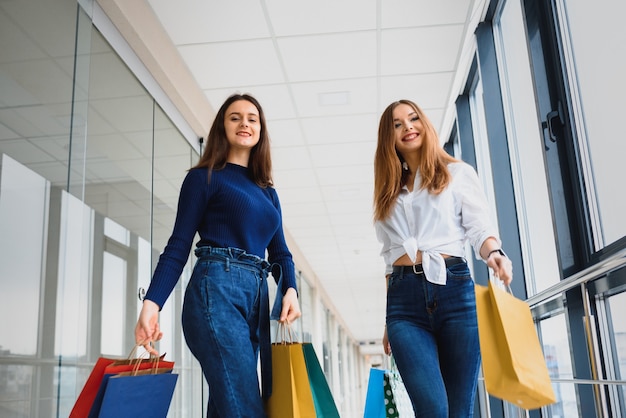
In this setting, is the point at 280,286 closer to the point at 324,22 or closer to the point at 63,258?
the point at 63,258

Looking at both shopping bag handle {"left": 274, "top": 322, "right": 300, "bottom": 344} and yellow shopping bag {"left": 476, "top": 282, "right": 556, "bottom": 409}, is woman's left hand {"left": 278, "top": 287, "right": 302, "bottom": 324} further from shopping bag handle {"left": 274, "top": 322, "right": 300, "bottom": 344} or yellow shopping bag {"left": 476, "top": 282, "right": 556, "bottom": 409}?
yellow shopping bag {"left": 476, "top": 282, "right": 556, "bottom": 409}

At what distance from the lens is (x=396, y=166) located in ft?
6.29

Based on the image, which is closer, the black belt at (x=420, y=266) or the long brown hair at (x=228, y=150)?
the black belt at (x=420, y=266)

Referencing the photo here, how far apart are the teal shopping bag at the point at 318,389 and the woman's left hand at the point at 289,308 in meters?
0.09

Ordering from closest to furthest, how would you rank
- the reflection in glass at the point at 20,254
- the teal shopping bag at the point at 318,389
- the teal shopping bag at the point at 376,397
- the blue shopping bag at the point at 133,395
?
the blue shopping bag at the point at 133,395
the teal shopping bag at the point at 318,389
the reflection in glass at the point at 20,254
the teal shopping bag at the point at 376,397

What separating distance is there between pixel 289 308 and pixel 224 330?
25 cm

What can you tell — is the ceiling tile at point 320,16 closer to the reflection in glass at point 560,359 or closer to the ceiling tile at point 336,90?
the ceiling tile at point 336,90

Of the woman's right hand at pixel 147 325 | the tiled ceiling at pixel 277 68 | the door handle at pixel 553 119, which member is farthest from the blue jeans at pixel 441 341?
the tiled ceiling at pixel 277 68

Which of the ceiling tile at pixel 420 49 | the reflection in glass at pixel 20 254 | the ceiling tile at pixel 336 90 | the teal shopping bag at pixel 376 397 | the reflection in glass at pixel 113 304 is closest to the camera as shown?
the reflection in glass at pixel 20 254

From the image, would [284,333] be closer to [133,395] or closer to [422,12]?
[133,395]

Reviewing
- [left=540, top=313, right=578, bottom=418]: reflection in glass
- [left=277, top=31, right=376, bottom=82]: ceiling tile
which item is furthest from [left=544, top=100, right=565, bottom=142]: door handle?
[left=277, top=31, right=376, bottom=82]: ceiling tile

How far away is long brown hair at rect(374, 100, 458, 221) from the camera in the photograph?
1.82 metres

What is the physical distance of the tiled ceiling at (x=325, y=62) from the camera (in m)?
3.40

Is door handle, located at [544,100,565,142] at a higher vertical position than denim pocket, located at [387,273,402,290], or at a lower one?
higher
